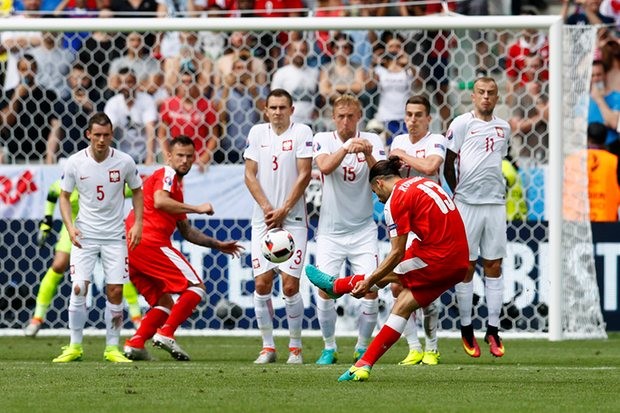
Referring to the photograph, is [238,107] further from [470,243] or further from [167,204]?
[470,243]

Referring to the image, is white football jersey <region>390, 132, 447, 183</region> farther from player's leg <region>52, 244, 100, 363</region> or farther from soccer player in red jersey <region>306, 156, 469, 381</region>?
player's leg <region>52, 244, 100, 363</region>

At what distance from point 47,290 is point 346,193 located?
169 inches

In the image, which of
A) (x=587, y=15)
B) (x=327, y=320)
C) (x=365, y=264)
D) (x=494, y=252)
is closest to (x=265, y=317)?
(x=327, y=320)

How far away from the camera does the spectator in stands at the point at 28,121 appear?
1644 centimetres

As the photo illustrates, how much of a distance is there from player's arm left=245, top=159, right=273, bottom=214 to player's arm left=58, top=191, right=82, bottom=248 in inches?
62.1

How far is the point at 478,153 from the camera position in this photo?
12.7 metres

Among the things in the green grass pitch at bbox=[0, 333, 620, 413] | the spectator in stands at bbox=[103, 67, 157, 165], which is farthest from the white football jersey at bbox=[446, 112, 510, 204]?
the spectator in stands at bbox=[103, 67, 157, 165]

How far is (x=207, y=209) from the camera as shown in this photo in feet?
40.9

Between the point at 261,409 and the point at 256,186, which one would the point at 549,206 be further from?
the point at 261,409

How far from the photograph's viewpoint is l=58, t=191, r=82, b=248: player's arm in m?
12.2

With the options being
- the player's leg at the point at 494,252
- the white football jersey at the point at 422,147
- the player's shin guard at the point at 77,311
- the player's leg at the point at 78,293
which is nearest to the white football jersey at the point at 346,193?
the white football jersey at the point at 422,147

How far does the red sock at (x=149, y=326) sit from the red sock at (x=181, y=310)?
0.10 m

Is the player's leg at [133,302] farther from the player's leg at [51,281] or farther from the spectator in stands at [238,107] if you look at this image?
the spectator in stands at [238,107]

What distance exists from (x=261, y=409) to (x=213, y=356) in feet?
16.1
